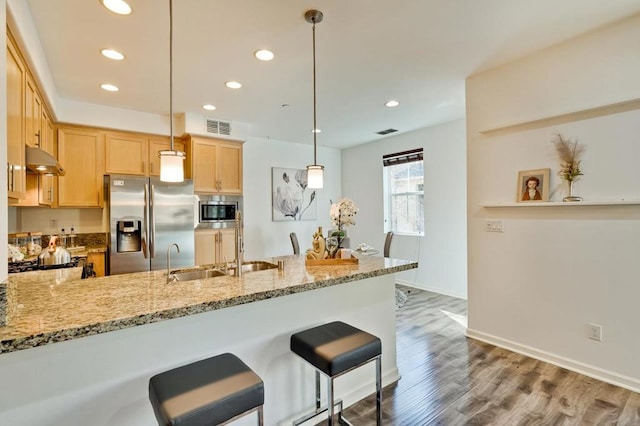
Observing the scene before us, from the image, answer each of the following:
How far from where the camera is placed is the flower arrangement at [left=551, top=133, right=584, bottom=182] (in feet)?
8.34

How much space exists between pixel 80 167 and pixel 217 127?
5.75ft

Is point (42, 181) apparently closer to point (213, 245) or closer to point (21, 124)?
point (21, 124)

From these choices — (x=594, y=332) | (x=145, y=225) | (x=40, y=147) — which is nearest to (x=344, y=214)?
(x=594, y=332)

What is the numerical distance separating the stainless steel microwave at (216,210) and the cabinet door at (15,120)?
7.61 feet

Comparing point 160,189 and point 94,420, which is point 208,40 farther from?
point 94,420

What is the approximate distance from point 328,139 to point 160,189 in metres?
3.03

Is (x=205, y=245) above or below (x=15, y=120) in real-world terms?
below

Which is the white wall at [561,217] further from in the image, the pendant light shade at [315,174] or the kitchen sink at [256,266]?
the kitchen sink at [256,266]

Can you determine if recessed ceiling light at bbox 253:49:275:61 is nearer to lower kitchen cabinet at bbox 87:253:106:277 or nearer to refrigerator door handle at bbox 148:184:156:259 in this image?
refrigerator door handle at bbox 148:184:156:259

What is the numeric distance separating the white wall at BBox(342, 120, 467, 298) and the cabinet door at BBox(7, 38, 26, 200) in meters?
4.88

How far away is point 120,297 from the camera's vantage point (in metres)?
1.46

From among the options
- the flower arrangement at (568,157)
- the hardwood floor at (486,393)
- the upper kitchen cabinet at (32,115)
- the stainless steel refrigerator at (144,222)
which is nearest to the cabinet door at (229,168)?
the stainless steel refrigerator at (144,222)

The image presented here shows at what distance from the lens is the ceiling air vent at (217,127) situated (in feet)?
14.4

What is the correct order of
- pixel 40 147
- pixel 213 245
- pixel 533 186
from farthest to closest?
pixel 213 245 → pixel 40 147 → pixel 533 186
